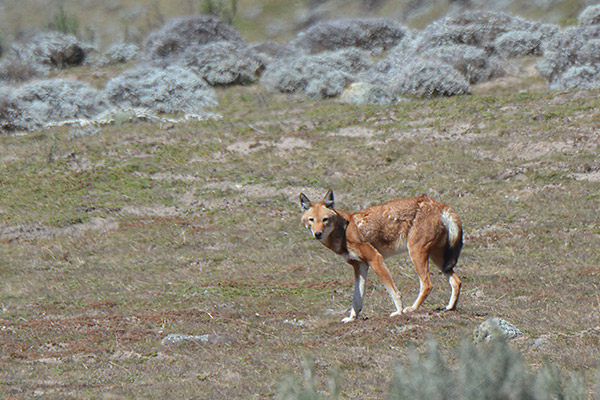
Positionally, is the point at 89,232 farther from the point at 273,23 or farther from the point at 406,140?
the point at 273,23

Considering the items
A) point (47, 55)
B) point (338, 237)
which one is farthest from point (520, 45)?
point (338, 237)

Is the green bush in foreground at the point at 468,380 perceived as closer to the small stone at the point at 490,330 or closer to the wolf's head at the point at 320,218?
the small stone at the point at 490,330

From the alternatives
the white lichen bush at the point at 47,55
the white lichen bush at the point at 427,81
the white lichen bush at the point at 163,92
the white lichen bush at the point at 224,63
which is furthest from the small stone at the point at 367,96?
the white lichen bush at the point at 47,55

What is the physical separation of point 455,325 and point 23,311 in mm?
8537

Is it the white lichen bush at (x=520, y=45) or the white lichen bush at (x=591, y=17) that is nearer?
the white lichen bush at (x=520, y=45)

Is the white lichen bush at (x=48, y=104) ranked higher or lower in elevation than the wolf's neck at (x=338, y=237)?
lower

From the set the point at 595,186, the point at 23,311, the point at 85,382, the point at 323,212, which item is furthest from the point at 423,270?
the point at 595,186

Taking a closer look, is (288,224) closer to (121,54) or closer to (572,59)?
(572,59)

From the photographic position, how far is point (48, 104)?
33.0 metres

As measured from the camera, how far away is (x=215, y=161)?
2591 cm

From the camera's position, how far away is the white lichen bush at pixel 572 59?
29.5 meters

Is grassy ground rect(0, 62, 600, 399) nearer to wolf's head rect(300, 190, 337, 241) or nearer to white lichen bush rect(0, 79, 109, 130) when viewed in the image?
wolf's head rect(300, 190, 337, 241)

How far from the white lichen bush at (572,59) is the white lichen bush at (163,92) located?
14.7m

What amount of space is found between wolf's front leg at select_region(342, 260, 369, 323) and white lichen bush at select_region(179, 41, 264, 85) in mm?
27666
